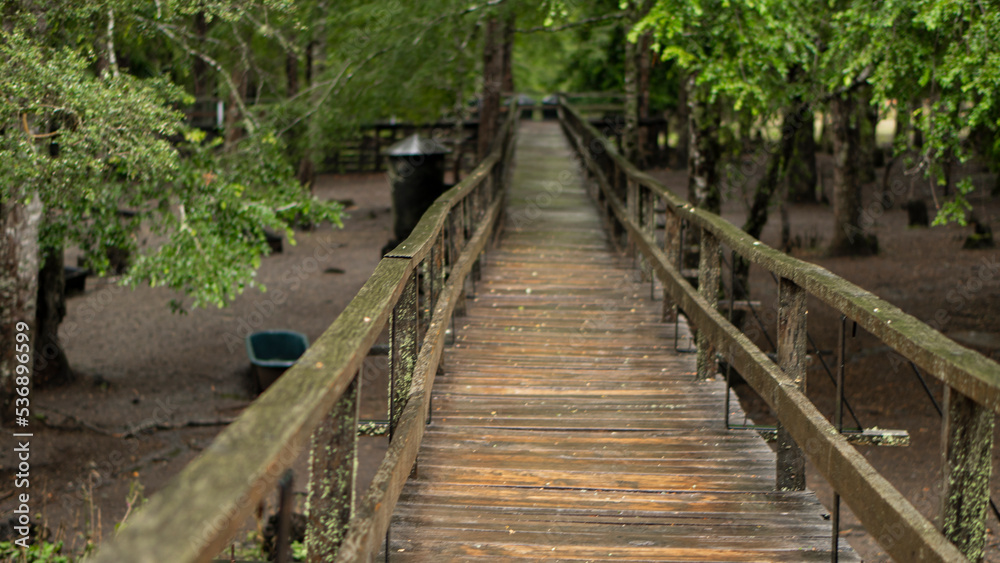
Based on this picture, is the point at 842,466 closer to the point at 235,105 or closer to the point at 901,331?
the point at 901,331

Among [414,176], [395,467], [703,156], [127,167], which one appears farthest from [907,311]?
[395,467]

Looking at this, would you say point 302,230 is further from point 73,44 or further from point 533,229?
point 73,44

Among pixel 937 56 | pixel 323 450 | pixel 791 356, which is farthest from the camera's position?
pixel 937 56

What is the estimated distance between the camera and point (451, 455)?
475 cm

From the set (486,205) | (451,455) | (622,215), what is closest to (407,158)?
(486,205)

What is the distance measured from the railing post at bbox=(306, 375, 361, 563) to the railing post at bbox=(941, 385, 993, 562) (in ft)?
5.73

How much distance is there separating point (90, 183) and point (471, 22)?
26.7 feet

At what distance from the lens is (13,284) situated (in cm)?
1045

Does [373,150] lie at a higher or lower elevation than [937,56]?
lower

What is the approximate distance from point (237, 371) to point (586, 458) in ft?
34.9

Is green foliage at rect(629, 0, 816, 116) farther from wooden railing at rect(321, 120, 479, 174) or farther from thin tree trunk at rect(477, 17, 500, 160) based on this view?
wooden railing at rect(321, 120, 479, 174)

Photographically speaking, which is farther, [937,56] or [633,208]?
[633,208]

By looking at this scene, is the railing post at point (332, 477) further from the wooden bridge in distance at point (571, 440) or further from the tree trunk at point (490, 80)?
the tree trunk at point (490, 80)

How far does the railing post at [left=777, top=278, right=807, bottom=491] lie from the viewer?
4.10m
